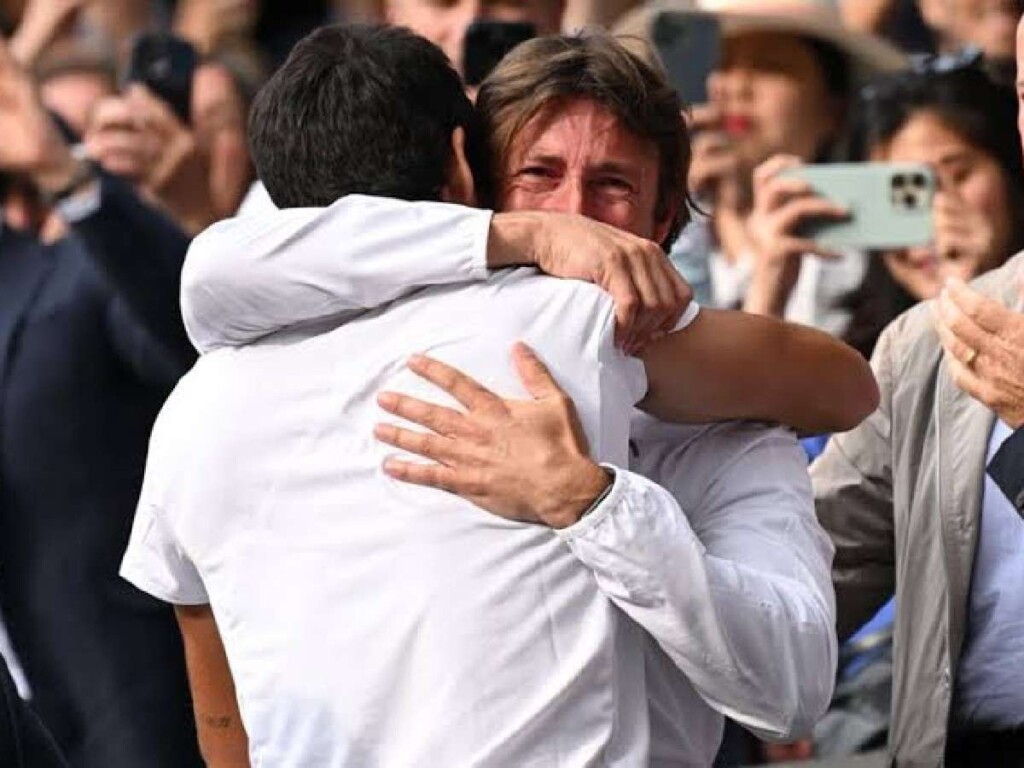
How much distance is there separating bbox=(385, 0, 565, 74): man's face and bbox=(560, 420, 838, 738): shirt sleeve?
2.62 meters

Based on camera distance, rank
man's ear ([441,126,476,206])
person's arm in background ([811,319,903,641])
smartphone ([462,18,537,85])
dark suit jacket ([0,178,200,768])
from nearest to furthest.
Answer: man's ear ([441,126,476,206])
person's arm in background ([811,319,903,641])
smartphone ([462,18,537,85])
dark suit jacket ([0,178,200,768])

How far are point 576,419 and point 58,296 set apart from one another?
2.93 metres

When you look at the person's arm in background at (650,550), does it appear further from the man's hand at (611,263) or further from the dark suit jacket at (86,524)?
the dark suit jacket at (86,524)

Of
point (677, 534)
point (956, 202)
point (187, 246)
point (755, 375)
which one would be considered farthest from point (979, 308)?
point (187, 246)

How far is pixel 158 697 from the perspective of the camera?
560 cm

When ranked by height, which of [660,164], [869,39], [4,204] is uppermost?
[660,164]

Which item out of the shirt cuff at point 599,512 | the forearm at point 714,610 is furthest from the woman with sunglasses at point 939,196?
the shirt cuff at point 599,512

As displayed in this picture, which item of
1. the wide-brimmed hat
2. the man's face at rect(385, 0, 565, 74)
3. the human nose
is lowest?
the wide-brimmed hat

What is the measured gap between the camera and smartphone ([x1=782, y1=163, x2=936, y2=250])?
16.9 feet

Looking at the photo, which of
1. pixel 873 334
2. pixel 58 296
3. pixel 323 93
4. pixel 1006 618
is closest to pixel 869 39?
pixel 873 334

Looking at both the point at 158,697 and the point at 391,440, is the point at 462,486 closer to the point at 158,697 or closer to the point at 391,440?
the point at 391,440

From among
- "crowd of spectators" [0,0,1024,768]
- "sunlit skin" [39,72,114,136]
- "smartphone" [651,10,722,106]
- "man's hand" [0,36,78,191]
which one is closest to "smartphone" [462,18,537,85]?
"crowd of spectators" [0,0,1024,768]

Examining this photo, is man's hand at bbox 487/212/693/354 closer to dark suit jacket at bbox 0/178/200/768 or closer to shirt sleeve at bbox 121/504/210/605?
shirt sleeve at bbox 121/504/210/605

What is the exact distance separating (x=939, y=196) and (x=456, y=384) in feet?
8.79
